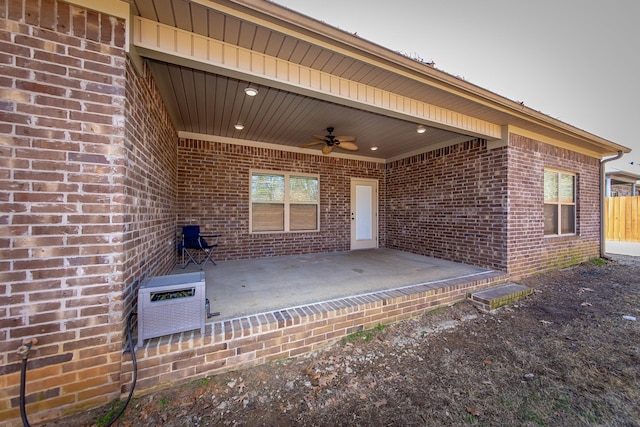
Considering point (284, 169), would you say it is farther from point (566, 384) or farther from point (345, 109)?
point (566, 384)

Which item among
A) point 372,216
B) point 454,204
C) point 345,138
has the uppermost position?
point 345,138

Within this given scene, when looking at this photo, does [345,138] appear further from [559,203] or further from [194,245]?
[559,203]

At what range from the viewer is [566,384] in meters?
1.88

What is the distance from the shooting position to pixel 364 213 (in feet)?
22.1

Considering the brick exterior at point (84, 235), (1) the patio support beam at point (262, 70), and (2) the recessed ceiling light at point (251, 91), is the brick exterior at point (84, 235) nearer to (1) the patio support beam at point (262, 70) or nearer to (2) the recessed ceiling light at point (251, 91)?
(1) the patio support beam at point (262, 70)

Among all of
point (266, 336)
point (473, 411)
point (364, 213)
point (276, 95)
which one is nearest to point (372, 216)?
point (364, 213)

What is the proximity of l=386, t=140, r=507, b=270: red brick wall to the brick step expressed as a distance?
1.79ft

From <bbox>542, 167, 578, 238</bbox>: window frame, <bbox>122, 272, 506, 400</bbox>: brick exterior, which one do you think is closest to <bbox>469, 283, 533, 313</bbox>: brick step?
<bbox>122, 272, 506, 400</bbox>: brick exterior

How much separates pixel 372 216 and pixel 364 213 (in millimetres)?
302

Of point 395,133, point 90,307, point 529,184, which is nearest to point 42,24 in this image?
point 90,307

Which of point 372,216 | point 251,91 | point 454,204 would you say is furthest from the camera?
point 372,216

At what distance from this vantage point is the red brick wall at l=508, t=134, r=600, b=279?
4.23 meters

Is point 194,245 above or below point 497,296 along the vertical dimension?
above

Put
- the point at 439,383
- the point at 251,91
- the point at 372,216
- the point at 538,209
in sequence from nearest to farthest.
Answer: the point at 439,383, the point at 251,91, the point at 538,209, the point at 372,216
